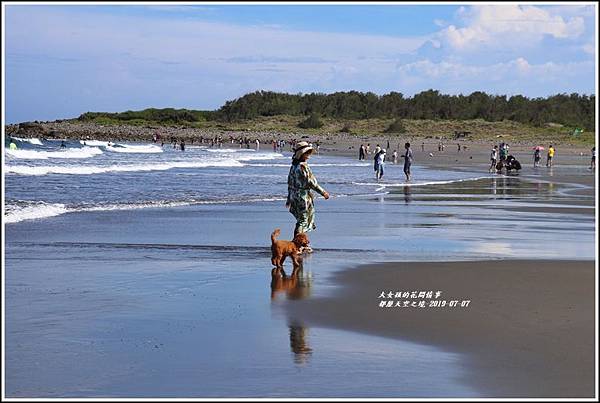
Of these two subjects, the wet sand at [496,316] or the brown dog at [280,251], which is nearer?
the wet sand at [496,316]

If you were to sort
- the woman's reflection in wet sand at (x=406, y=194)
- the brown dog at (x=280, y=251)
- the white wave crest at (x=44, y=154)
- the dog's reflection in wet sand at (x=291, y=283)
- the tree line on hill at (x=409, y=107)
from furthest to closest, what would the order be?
the tree line on hill at (x=409, y=107)
the white wave crest at (x=44, y=154)
the woman's reflection in wet sand at (x=406, y=194)
the brown dog at (x=280, y=251)
the dog's reflection in wet sand at (x=291, y=283)

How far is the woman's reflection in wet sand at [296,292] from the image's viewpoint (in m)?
7.13

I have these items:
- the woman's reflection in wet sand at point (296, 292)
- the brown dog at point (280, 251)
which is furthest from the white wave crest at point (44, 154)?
the woman's reflection in wet sand at point (296, 292)

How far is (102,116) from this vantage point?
485ft

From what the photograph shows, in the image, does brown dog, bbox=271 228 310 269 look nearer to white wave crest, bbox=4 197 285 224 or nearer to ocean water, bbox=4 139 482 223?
white wave crest, bbox=4 197 285 224

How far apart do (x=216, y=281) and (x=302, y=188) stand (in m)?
2.52

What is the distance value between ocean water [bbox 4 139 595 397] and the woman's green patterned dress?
516mm

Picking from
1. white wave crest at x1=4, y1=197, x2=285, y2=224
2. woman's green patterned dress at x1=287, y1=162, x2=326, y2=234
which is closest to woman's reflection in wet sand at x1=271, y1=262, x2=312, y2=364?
woman's green patterned dress at x1=287, y1=162, x2=326, y2=234

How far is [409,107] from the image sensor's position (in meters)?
117

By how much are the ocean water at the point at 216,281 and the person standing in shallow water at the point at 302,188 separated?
0.53 meters

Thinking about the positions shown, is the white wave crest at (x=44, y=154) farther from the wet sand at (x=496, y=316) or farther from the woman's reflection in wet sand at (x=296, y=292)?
the wet sand at (x=496, y=316)

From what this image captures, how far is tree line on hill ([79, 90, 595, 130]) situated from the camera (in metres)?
108

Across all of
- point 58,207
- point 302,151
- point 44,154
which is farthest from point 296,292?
point 44,154

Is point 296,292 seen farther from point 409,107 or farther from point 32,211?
point 409,107
